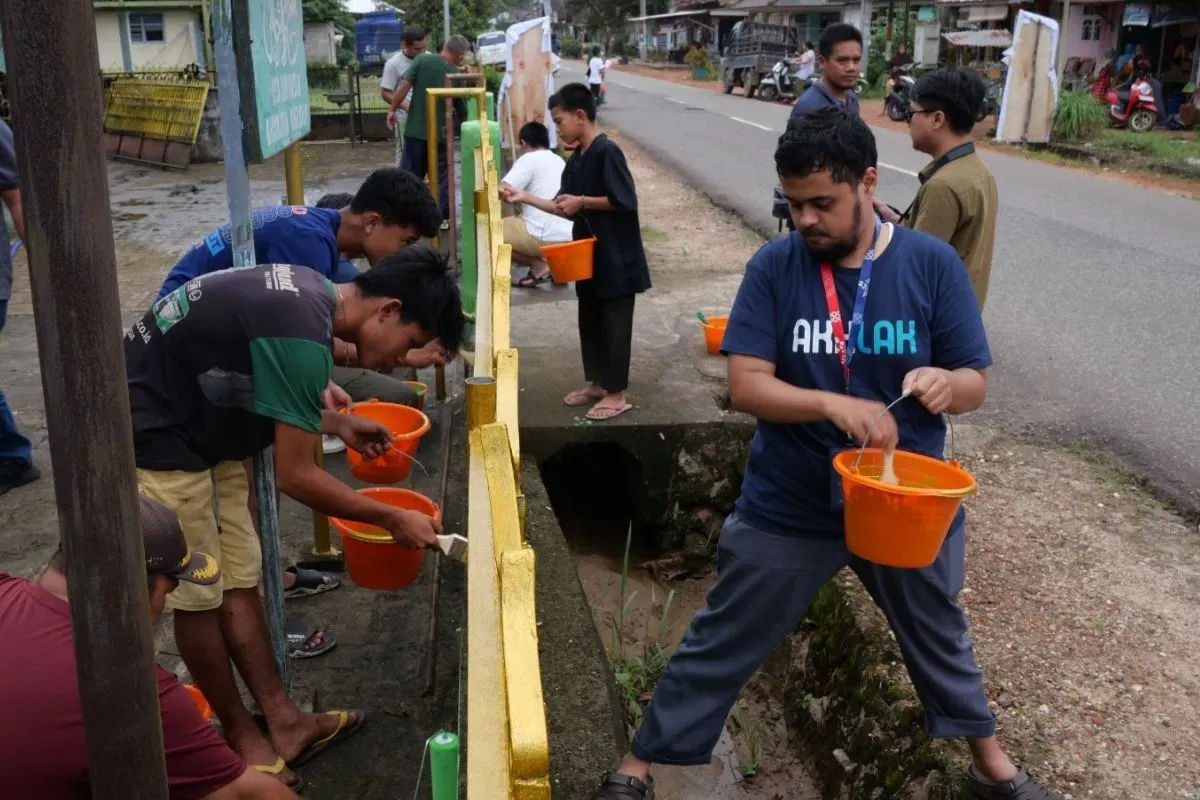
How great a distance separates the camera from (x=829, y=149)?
2406 mm

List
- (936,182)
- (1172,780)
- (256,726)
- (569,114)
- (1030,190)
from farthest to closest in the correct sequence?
1. (1030,190)
2. (569,114)
3. (936,182)
4. (256,726)
5. (1172,780)

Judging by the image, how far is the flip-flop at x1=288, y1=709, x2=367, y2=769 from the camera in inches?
117

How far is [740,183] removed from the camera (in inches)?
535

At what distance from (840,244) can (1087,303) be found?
5.97 m

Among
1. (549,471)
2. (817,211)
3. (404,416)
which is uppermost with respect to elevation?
(817,211)

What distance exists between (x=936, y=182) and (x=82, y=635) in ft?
11.0

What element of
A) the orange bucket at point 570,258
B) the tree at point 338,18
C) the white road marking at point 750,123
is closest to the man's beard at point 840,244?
the orange bucket at point 570,258

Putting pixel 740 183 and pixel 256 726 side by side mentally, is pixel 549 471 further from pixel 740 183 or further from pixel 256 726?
→ pixel 740 183

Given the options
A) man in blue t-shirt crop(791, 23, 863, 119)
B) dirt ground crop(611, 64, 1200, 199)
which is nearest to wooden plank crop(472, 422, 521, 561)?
man in blue t-shirt crop(791, 23, 863, 119)

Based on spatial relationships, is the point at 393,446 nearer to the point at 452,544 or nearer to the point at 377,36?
the point at 452,544

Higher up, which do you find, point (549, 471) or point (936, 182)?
point (936, 182)

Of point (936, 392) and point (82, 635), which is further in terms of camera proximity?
point (936, 392)

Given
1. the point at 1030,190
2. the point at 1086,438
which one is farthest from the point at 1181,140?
the point at 1086,438

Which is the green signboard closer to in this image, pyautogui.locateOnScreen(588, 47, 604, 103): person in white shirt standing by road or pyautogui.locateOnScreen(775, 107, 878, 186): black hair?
pyautogui.locateOnScreen(775, 107, 878, 186): black hair
